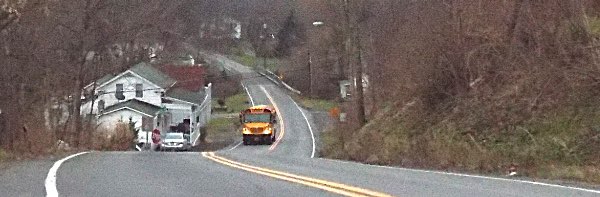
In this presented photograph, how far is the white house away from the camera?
78188 mm

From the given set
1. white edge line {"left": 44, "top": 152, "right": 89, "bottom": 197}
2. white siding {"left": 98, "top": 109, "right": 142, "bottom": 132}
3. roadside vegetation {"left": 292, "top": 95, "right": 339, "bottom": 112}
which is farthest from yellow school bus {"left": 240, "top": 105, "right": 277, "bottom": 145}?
white edge line {"left": 44, "top": 152, "right": 89, "bottom": 197}

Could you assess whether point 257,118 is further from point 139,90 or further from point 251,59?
point 251,59

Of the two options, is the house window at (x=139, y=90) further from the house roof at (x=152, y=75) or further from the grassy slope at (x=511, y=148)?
the grassy slope at (x=511, y=148)

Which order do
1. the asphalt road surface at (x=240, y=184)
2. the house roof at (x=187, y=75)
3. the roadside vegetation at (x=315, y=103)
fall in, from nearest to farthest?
the asphalt road surface at (x=240, y=184), the roadside vegetation at (x=315, y=103), the house roof at (x=187, y=75)

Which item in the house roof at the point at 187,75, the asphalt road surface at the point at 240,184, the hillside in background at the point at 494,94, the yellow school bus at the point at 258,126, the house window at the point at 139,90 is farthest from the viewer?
the house roof at the point at 187,75

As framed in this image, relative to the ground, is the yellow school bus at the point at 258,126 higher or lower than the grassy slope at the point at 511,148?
higher

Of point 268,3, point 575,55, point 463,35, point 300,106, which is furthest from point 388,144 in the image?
point 300,106

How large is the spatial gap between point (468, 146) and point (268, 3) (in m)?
64.6

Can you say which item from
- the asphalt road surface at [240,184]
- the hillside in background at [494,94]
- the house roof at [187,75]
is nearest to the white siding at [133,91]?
the house roof at [187,75]

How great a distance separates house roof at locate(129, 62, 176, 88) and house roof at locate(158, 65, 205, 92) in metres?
1.49

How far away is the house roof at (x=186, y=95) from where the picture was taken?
8825cm

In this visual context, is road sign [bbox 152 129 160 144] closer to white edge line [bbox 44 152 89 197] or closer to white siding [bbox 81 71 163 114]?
white siding [bbox 81 71 163 114]

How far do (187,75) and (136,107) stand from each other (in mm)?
18436

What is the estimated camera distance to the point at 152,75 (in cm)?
8925
